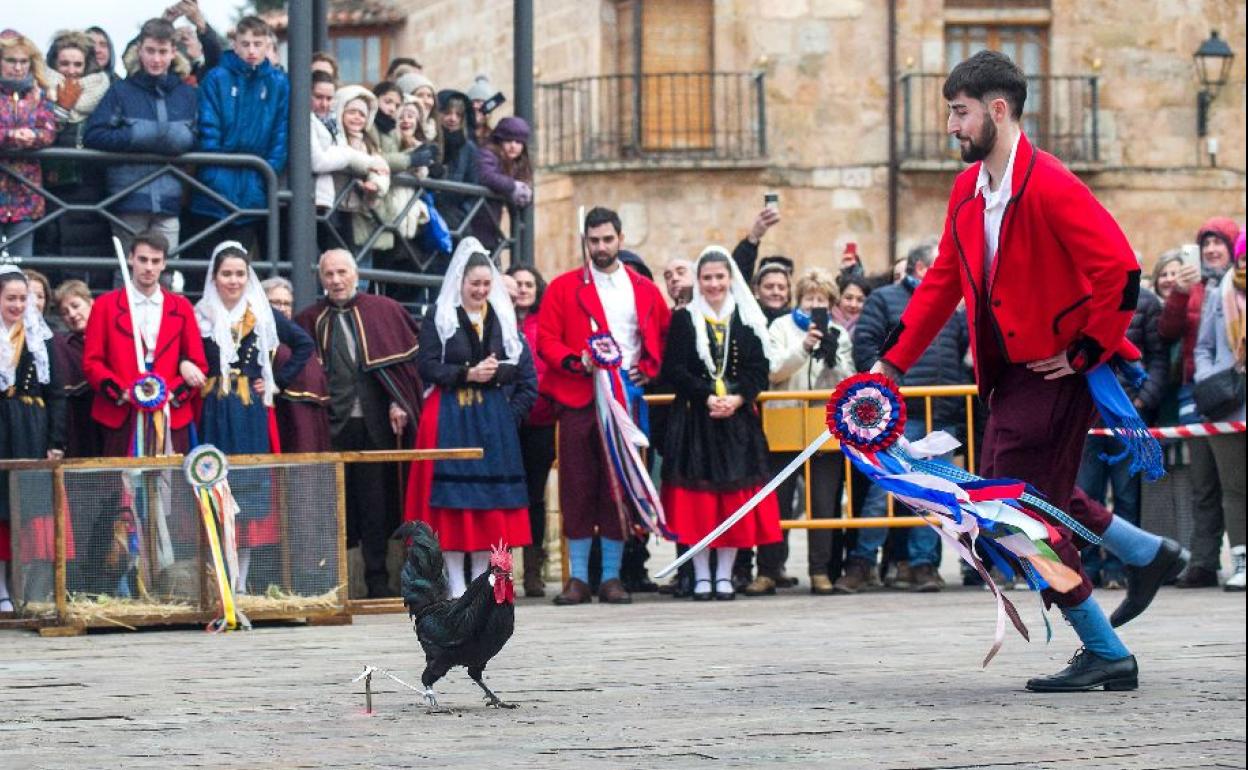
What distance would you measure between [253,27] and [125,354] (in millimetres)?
2438

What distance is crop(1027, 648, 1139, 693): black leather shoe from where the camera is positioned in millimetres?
8312

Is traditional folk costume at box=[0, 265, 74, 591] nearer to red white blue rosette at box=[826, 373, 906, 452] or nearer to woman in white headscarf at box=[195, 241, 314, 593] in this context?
woman in white headscarf at box=[195, 241, 314, 593]

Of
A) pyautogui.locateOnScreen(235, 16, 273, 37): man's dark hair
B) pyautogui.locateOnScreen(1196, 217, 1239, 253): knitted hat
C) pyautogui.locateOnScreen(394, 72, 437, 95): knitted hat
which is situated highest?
pyautogui.locateOnScreen(235, 16, 273, 37): man's dark hair

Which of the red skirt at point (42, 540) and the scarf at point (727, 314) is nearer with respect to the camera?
the red skirt at point (42, 540)

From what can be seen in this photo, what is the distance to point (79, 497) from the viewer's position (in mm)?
11477

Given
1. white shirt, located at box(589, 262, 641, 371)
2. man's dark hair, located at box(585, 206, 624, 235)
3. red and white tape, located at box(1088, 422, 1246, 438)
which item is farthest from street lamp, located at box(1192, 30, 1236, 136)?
white shirt, located at box(589, 262, 641, 371)

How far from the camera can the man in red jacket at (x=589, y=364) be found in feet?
44.2

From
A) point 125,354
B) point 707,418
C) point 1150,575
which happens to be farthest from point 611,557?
point 1150,575

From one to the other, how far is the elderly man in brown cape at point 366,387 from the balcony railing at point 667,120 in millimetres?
20884

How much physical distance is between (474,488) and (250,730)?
562 centimetres

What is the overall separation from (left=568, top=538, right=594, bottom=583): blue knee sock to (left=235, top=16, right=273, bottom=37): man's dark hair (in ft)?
10.6

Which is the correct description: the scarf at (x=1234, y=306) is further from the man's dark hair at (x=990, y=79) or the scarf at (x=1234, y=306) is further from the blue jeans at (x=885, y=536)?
the man's dark hair at (x=990, y=79)

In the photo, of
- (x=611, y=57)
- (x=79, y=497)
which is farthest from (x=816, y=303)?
(x=611, y=57)

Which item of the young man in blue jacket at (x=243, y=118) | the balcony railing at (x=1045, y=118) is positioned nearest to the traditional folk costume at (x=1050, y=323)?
Result: the young man in blue jacket at (x=243, y=118)
